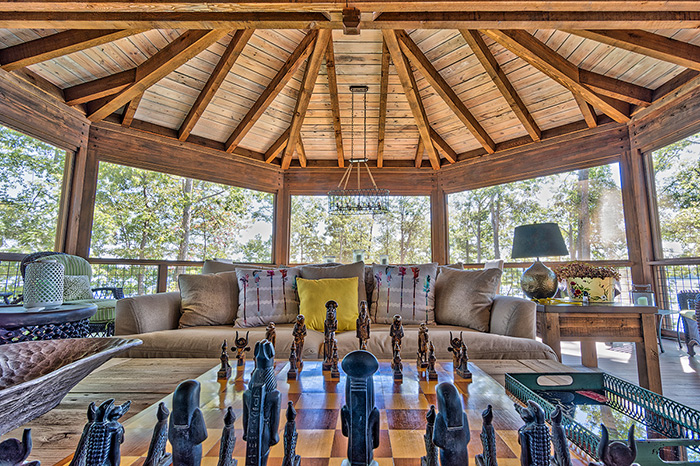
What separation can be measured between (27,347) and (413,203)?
232 inches

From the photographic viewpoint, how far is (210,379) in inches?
46.3

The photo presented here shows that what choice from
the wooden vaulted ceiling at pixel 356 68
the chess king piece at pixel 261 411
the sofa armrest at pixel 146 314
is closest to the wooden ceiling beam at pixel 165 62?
the wooden vaulted ceiling at pixel 356 68

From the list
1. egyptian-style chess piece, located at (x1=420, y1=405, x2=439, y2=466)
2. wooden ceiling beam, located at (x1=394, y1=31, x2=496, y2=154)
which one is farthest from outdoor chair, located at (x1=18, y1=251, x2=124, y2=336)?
wooden ceiling beam, located at (x1=394, y1=31, x2=496, y2=154)

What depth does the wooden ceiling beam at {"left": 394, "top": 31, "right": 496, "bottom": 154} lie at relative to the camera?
414 centimetres

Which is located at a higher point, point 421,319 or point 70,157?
point 70,157

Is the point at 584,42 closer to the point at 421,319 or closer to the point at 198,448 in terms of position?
the point at 421,319

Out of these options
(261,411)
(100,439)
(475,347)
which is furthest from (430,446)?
(475,347)

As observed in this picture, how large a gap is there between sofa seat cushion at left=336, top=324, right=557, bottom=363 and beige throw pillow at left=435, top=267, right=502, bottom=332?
0.89 feet

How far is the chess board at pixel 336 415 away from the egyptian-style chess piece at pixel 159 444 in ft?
0.30

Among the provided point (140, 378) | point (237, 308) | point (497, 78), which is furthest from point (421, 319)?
point (497, 78)

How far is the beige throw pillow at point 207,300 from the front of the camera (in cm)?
231

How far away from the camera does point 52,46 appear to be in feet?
10.7

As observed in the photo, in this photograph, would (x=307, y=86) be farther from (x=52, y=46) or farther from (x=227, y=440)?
(x=227, y=440)

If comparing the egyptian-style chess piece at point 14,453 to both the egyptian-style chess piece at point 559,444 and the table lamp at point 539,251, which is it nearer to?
the egyptian-style chess piece at point 559,444
